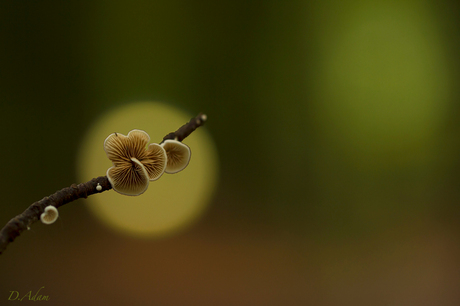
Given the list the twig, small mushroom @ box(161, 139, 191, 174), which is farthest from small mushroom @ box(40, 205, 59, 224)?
small mushroom @ box(161, 139, 191, 174)

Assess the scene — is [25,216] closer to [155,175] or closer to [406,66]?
[155,175]

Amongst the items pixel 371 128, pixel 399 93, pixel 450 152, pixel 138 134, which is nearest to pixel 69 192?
pixel 138 134

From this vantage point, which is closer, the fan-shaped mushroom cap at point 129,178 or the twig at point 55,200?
the twig at point 55,200

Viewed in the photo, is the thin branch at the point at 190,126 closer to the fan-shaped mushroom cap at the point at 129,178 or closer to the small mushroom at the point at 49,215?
the fan-shaped mushroom cap at the point at 129,178

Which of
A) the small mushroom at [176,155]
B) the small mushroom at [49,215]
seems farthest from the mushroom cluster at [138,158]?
the small mushroom at [49,215]

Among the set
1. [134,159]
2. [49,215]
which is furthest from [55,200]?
[134,159]

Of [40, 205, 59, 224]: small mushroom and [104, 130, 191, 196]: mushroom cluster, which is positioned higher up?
[104, 130, 191, 196]: mushroom cluster

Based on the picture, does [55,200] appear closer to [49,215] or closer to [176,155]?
[49,215]

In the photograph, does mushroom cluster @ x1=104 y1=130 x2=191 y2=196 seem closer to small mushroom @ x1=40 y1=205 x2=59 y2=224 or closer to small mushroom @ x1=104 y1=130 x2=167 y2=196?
small mushroom @ x1=104 y1=130 x2=167 y2=196
